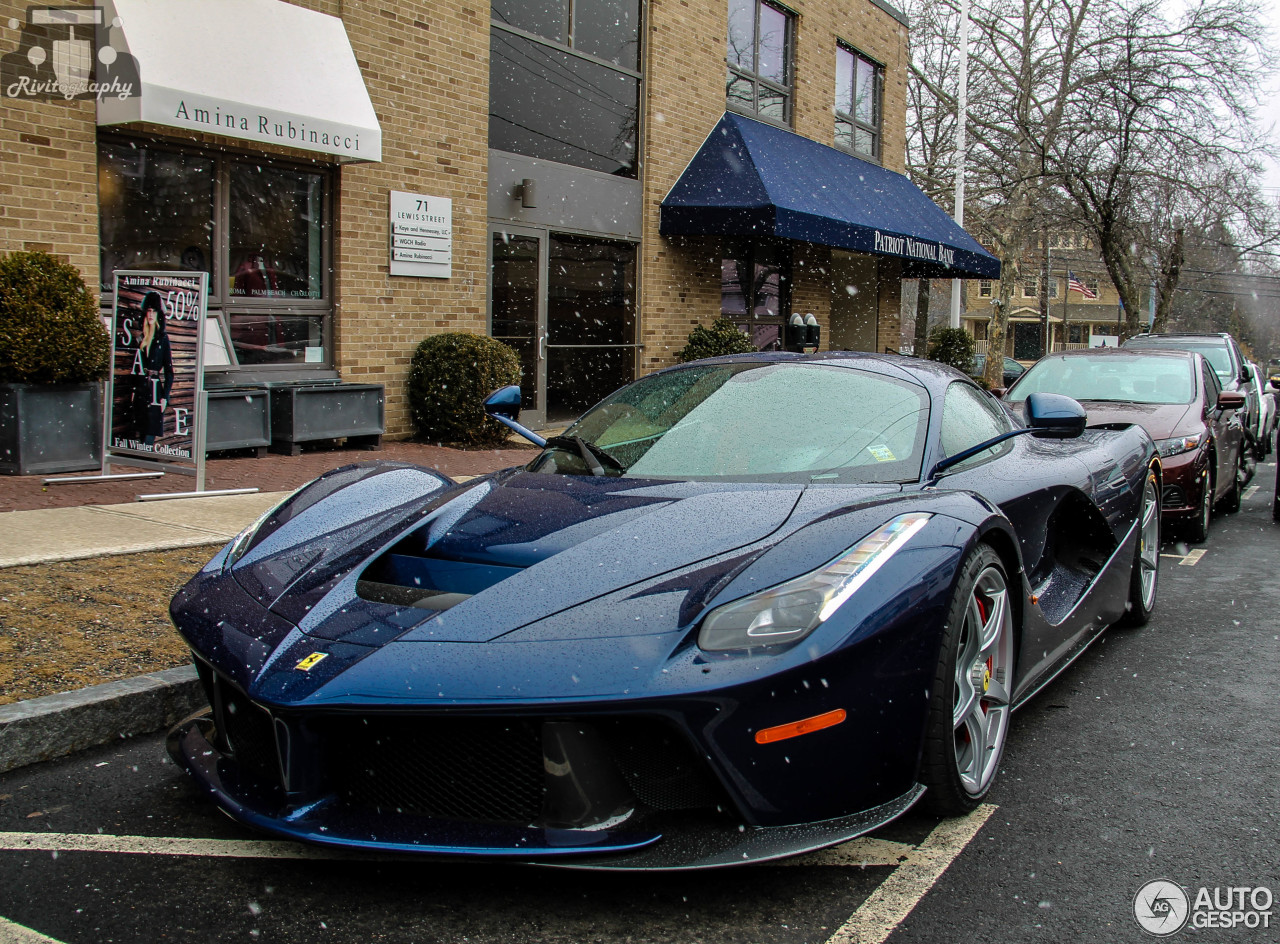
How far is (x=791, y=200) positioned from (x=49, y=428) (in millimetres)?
9609

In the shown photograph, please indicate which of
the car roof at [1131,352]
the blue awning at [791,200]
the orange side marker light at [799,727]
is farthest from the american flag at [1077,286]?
the orange side marker light at [799,727]

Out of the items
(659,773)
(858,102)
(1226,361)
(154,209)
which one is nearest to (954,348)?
(858,102)

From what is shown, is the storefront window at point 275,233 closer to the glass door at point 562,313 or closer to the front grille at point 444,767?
the glass door at point 562,313

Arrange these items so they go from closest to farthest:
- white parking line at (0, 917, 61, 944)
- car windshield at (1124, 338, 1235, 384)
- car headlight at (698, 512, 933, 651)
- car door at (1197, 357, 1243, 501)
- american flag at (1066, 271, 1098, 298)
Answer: white parking line at (0, 917, 61, 944), car headlight at (698, 512, 933, 651), car door at (1197, 357, 1243, 501), car windshield at (1124, 338, 1235, 384), american flag at (1066, 271, 1098, 298)

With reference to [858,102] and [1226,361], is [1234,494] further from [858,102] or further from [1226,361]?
[858,102]

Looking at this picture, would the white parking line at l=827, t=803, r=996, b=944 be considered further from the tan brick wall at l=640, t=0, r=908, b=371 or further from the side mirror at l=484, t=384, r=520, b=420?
the tan brick wall at l=640, t=0, r=908, b=371

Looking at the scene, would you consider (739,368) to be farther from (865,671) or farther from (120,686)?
(120,686)

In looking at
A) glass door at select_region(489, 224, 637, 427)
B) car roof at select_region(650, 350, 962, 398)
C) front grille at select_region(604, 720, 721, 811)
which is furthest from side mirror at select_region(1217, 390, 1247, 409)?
front grille at select_region(604, 720, 721, 811)

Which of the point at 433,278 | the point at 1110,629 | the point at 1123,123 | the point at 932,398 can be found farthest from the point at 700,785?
the point at 1123,123

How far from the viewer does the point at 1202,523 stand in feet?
25.4

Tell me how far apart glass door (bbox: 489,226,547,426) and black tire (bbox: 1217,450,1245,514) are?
23.9 ft

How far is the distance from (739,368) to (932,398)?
0.77 meters

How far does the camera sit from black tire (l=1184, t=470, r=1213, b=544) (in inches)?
301

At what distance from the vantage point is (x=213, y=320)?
9.58 m
